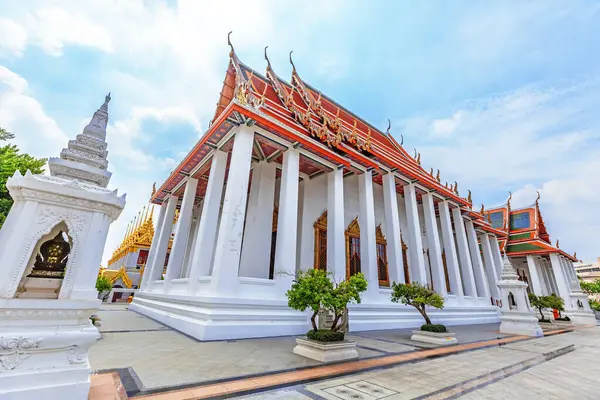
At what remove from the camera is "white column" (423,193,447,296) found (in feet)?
33.3

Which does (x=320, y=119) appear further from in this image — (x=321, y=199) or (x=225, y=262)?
(x=225, y=262)

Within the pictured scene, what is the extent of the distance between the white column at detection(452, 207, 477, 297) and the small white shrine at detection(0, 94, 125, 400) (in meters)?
13.4

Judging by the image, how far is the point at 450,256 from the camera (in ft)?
37.5

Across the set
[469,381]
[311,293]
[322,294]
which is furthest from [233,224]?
[469,381]

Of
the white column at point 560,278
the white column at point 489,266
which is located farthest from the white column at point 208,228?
the white column at point 560,278

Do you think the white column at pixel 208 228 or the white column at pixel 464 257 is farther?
the white column at pixel 464 257

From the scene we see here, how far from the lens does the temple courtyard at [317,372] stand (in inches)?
102

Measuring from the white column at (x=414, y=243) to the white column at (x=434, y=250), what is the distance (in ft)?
3.53

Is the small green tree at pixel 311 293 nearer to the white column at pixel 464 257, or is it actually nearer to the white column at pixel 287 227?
the white column at pixel 287 227

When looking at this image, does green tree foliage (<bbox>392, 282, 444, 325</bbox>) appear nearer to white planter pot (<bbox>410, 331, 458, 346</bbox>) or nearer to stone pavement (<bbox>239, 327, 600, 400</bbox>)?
white planter pot (<bbox>410, 331, 458, 346</bbox>)

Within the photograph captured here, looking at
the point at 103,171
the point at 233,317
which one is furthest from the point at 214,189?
the point at 103,171

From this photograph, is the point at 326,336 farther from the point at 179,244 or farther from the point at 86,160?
the point at 179,244

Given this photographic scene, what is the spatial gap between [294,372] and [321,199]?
7.10 metres

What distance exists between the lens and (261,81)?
10344 millimetres
